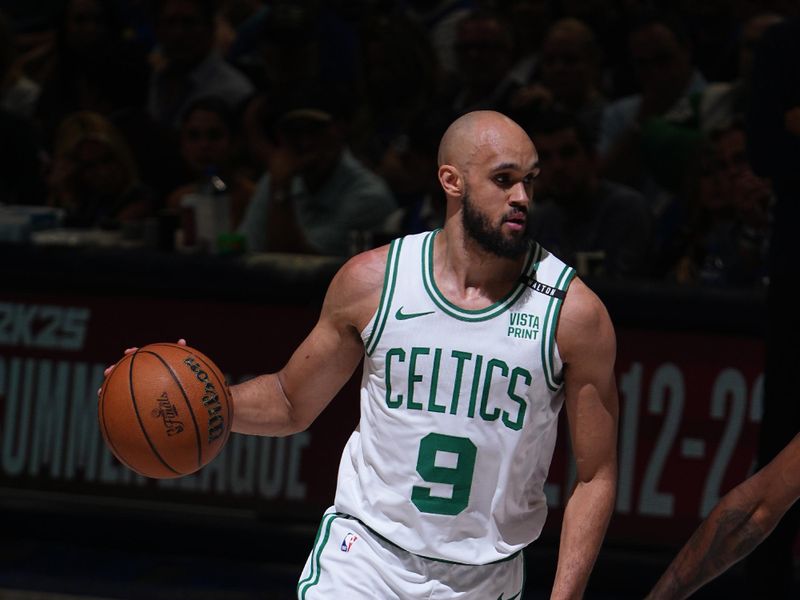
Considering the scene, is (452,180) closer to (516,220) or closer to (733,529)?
(516,220)

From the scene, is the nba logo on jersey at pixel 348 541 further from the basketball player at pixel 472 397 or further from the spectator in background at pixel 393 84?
the spectator in background at pixel 393 84

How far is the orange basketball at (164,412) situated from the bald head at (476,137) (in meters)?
0.98

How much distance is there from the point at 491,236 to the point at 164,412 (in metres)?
1.09

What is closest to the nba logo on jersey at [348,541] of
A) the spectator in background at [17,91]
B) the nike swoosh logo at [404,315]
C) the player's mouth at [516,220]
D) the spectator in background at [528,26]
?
the nike swoosh logo at [404,315]

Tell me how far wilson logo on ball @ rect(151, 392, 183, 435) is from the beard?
1.01 metres

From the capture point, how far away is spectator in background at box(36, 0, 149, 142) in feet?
33.1

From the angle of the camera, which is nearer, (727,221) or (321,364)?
(321,364)

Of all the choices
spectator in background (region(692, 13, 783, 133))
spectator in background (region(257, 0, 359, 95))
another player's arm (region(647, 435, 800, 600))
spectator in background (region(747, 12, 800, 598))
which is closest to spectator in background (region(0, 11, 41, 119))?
spectator in background (region(257, 0, 359, 95))

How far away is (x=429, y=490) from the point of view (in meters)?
4.34

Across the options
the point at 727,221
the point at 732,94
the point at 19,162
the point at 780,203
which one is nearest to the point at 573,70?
the point at 732,94

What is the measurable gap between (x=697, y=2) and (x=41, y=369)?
177 inches

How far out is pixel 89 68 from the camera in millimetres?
10102

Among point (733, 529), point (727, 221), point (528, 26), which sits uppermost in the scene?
point (528, 26)

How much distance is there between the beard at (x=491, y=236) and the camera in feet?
13.9
